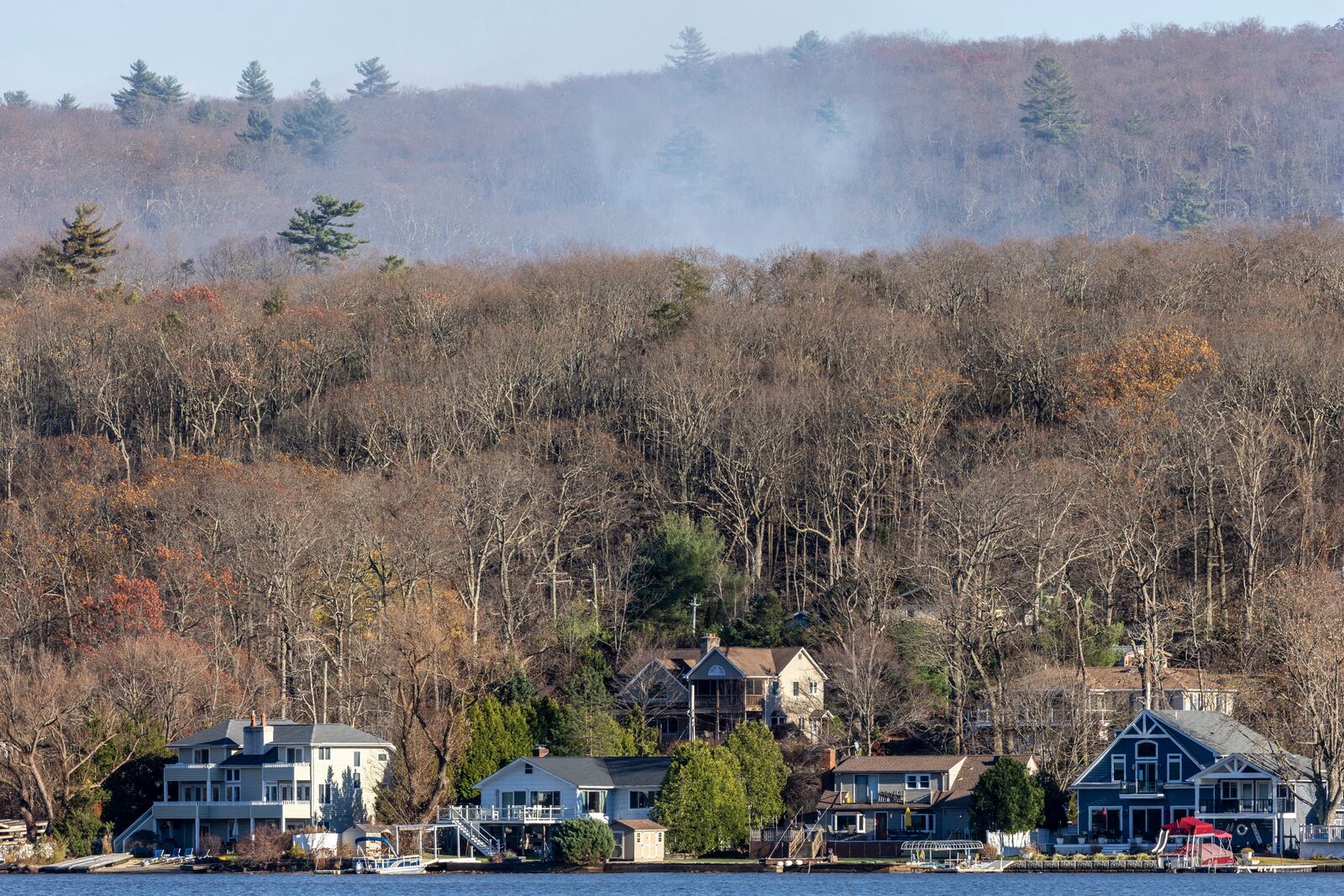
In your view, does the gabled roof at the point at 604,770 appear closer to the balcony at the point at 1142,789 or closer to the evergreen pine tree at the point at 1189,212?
the balcony at the point at 1142,789

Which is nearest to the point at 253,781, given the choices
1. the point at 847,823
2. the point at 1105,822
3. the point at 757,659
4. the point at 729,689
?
the point at 729,689

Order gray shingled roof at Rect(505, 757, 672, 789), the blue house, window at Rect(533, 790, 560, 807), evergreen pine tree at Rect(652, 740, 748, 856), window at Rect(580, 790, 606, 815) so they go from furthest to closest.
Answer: gray shingled roof at Rect(505, 757, 672, 789), window at Rect(533, 790, 560, 807), window at Rect(580, 790, 606, 815), evergreen pine tree at Rect(652, 740, 748, 856), the blue house

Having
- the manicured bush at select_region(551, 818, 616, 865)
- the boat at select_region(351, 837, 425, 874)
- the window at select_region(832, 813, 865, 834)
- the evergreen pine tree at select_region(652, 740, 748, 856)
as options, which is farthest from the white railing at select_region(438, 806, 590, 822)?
the window at select_region(832, 813, 865, 834)

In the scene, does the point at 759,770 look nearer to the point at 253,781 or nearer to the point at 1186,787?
the point at 1186,787

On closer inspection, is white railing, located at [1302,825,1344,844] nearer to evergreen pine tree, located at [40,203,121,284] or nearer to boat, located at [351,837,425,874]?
boat, located at [351,837,425,874]

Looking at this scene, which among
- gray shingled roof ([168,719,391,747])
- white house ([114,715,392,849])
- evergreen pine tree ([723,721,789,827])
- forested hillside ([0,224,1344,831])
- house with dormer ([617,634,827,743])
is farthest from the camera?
house with dormer ([617,634,827,743])

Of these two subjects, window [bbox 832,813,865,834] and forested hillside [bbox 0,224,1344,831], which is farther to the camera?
forested hillside [bbox 0,224,1344,831]

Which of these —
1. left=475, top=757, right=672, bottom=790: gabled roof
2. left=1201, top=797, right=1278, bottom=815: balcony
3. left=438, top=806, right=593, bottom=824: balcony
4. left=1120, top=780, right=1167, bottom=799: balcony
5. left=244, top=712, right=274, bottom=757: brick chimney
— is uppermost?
left=244, top=712, right=274, bottom=757: brick chimney

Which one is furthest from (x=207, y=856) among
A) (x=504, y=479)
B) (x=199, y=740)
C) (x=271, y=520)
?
(x=504, y=479)

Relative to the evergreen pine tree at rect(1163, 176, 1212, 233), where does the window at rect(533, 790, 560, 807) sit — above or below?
below
